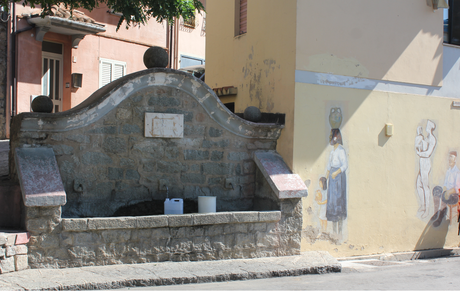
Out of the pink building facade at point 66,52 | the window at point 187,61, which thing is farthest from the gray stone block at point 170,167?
the window at point 187,61

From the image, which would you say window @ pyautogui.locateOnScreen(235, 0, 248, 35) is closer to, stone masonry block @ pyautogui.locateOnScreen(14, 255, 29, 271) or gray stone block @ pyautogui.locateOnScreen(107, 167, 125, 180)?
gray stone block @ pyautogui.locateOnScreen(107, 167, 125, 180)

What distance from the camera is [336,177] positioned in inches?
306

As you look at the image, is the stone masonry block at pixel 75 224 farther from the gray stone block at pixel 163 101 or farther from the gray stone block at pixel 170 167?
the gray stone block at pixel 163 101

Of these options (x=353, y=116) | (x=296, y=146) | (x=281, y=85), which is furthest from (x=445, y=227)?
(x=281, y=85)

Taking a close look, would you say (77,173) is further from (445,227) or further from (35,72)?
Result: (35,72)

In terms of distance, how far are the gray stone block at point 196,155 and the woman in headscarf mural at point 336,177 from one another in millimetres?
2116

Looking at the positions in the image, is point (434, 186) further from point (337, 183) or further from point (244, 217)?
point (244, 217)

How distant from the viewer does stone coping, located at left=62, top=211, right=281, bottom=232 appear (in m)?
5.50

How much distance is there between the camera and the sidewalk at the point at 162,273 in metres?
4.93

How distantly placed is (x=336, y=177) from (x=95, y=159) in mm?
3878

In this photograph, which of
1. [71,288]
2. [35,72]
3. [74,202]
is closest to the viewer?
[71,288]

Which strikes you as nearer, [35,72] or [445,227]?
[445,227]

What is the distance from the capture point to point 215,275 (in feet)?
18.4

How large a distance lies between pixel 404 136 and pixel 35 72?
385 inches
